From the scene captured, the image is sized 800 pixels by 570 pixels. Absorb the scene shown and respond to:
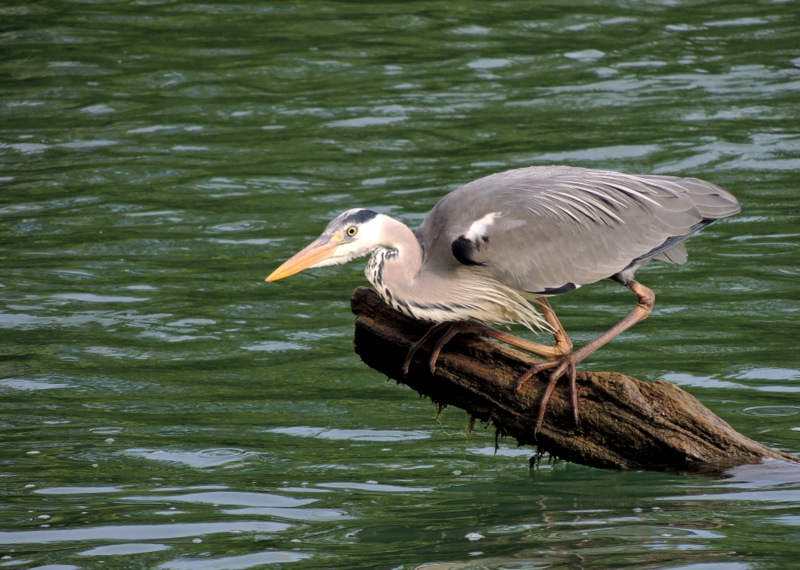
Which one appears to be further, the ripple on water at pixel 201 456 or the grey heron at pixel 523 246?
the ripple on water at pixel 201 456

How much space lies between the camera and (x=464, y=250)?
6.20 metres

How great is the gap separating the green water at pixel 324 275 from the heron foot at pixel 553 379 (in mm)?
461

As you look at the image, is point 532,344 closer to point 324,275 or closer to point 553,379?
point 553,379

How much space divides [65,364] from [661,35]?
10.2 metres

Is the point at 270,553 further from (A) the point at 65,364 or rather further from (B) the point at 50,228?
(B) the point at 50,228

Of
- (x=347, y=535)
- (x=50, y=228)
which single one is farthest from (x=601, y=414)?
(x=50, y=228)

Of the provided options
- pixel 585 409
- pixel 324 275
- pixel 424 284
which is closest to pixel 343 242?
pixel 424 284

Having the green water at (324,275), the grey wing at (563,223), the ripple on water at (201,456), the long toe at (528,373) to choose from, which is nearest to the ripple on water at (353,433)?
the green water at (324,275)

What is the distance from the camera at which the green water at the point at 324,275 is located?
5.56 metres

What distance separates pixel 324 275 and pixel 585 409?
5.03 m

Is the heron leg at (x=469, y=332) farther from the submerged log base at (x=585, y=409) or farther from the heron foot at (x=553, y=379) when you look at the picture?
the heron foot at (x=553, y=379)

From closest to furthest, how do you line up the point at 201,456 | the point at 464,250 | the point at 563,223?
the point at 464,250, the point at 563,223, the point at 201,456

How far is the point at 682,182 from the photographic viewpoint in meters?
7.09

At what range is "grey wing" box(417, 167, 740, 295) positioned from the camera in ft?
20.7
